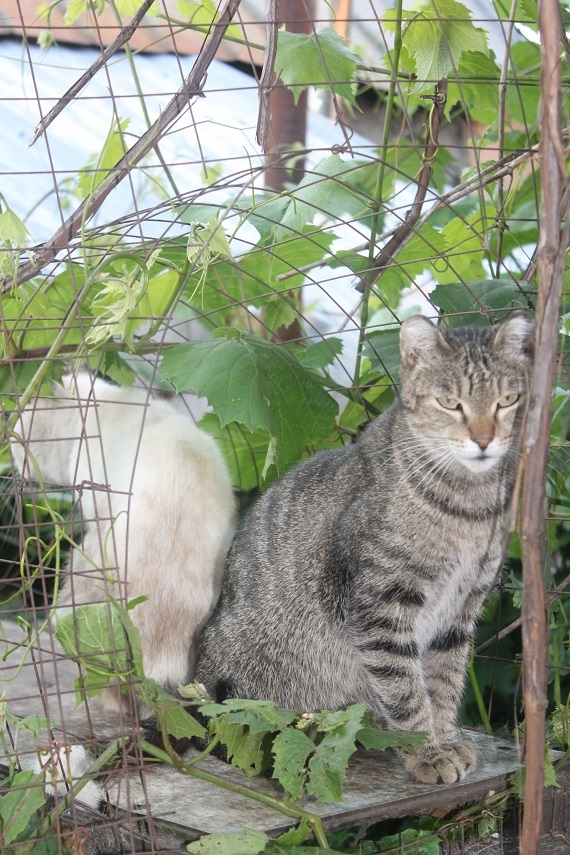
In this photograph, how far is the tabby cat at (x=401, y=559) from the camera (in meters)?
2.31

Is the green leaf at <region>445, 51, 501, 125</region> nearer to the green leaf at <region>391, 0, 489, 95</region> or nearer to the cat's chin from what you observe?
the green leaf at <region>391, 0, 489, 95</region>

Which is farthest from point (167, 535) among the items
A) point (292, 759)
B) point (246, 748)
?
point (292, 759)

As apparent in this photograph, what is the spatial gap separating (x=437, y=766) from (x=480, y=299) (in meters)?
1.33

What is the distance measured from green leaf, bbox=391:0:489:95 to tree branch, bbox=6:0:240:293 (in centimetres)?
57

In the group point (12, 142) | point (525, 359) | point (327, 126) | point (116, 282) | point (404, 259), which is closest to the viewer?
point (116, 282)

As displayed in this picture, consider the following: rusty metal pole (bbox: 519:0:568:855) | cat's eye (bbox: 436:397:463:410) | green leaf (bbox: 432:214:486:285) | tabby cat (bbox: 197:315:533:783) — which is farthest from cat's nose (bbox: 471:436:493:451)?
green leaf (bbox: 432:214:486:285)

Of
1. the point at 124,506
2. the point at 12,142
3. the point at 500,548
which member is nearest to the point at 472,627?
the point at 500,548

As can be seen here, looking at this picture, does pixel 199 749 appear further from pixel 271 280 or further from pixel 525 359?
pixel 271 280

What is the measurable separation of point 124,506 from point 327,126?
143 inches

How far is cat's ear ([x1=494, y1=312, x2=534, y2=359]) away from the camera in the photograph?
7.45ft

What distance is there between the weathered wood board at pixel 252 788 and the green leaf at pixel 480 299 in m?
1.29

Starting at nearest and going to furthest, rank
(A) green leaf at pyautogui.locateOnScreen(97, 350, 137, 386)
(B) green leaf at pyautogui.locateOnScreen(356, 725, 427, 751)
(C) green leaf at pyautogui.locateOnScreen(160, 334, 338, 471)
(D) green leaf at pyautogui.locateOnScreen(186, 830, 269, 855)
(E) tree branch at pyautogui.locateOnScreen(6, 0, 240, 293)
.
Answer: (D) green leaf at pyautogui.locateOnScreen(186, 830, 269, 855)
(E) tree branch at pyautogui.locateOnScreen(6, 0, 240, 293)
(B) green leaf at pyautogui.locateOnScreen(356, 725, 427, 751)
(C) green leaf at pyautogui.locateOnScreen(160, 334, 338, 471)
(A) green leaf at pyautogui.locateOnScreen(97, 350, 137, 386)

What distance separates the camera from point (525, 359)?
2.24 metres

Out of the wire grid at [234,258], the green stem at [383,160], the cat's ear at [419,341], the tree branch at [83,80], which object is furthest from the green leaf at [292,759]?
the tree branch at [83,80]
